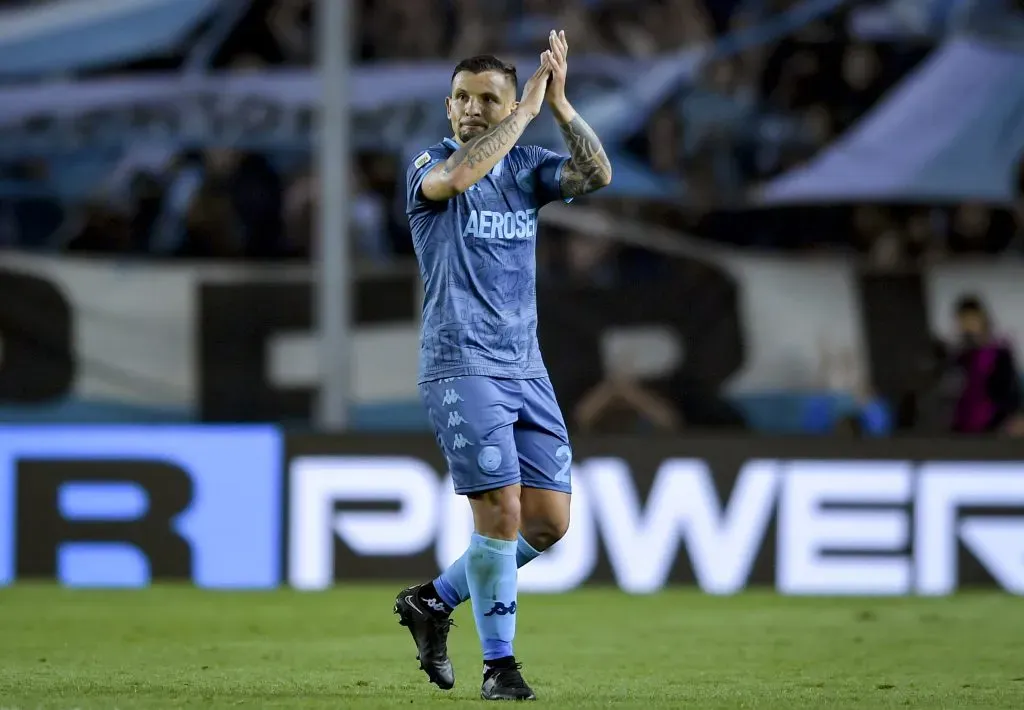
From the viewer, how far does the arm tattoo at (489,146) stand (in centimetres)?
543

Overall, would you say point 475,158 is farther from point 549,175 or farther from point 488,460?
point 488,460

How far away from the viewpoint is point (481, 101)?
5.66 meters

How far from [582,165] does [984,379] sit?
636 centimetres

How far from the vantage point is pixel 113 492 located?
35.0 feet

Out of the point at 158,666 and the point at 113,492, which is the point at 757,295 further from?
the point at 158,666

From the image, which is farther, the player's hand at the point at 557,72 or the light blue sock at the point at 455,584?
the light blue sock at the point at 455,584

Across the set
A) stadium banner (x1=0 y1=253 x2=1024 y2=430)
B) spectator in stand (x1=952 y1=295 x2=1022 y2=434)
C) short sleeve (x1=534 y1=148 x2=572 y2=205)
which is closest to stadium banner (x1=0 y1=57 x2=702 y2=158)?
stadium banner (x1=0 y1=253 x2=1024 y2=430)

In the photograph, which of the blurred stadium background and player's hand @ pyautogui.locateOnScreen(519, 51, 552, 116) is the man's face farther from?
the blurred stadium background

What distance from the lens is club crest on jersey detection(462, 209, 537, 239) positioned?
5.66m

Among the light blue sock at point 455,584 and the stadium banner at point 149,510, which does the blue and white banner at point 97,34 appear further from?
the light blue sock at point 455,584

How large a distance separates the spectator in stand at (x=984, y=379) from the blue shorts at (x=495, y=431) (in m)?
6.20

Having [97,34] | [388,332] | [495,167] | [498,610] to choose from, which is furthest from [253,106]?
[498,610]

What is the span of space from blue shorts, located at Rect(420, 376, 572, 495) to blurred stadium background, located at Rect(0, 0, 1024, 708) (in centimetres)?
416

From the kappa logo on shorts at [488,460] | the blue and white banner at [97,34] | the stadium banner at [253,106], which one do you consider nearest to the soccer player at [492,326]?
the kappa logo on shorts at [488,460]
